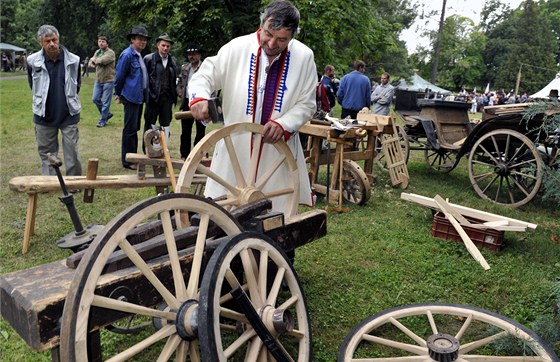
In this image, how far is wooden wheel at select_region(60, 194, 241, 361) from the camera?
61.7 inches

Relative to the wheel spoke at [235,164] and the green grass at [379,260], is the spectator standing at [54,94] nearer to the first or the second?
the green grass at [379,260]

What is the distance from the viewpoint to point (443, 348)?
2473mm

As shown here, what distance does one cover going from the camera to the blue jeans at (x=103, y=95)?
10.6 meters

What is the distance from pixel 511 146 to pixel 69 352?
19.9ft

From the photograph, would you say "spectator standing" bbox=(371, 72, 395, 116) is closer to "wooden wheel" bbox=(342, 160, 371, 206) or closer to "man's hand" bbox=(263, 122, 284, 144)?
"wooden wheel" bbox=(342, 160, 371, 206)

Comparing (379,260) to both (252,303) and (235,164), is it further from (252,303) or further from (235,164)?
(252,303)

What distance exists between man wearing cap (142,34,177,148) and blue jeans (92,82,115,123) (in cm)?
365

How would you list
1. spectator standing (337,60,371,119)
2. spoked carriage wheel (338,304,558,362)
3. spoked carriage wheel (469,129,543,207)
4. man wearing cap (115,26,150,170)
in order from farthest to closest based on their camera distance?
1. spectator standing (337,60,371,119)
2. man wearing cap (115,26,150,170)
3. spoked carriage wheel (469,129,543,207)
4. spoked carriage wheel (338,304,558,362)

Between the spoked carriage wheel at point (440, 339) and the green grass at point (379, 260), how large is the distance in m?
0.20

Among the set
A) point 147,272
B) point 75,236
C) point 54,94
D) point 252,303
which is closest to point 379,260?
point 252,303

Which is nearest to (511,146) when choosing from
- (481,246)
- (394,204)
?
(394,204)

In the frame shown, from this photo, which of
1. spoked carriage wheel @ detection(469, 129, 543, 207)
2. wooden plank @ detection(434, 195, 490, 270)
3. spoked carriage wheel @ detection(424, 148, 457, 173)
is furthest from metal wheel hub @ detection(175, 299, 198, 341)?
spoked carriage wheel @ detection(424, 148, 457, 173)

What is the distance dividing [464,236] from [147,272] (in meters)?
3.61

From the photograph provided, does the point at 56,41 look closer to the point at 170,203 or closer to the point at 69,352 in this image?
the point at 170,203
